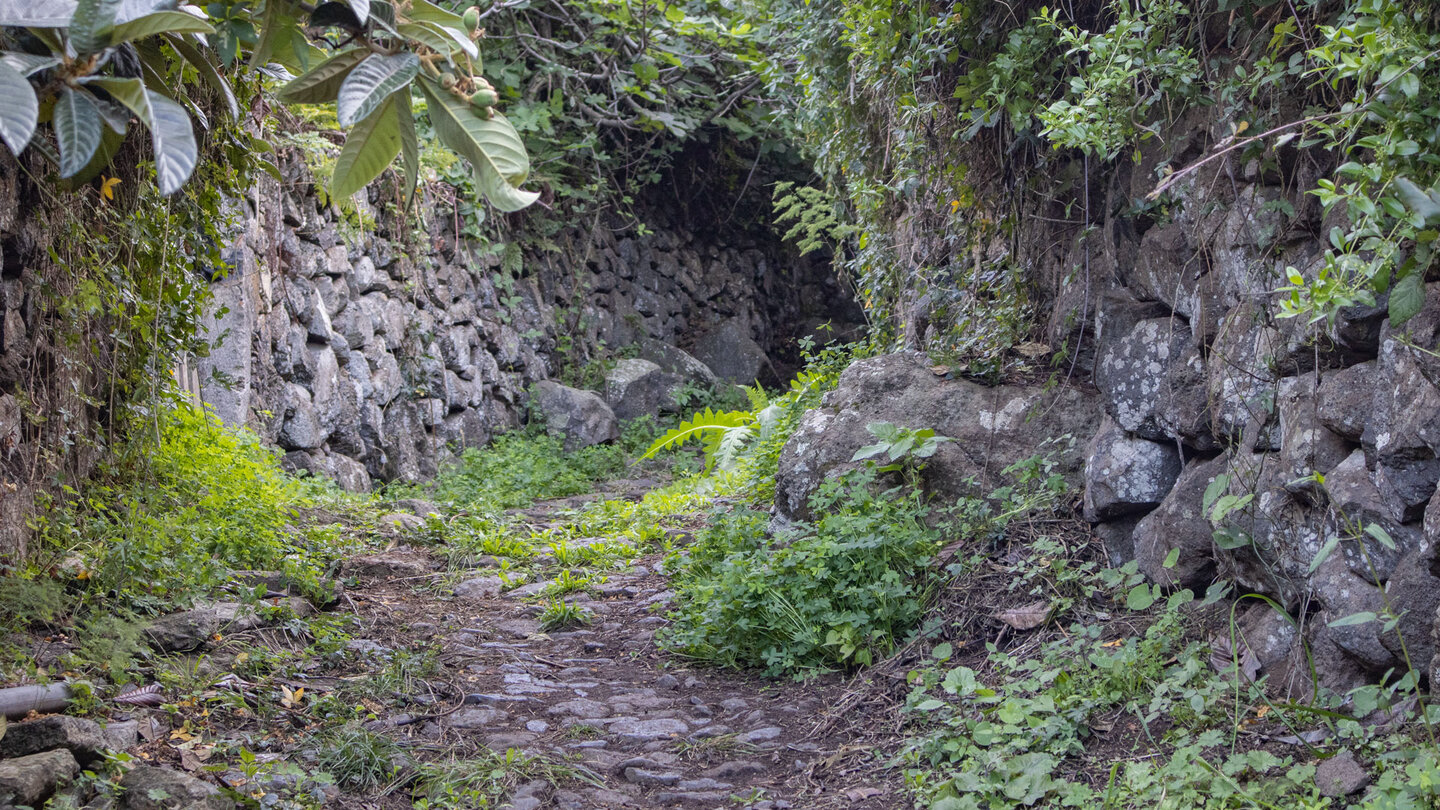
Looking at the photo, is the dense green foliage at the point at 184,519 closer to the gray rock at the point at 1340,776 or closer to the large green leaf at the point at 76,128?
the large green leaf at the point at 76,128

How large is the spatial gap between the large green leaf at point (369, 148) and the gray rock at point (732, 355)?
9846 mm

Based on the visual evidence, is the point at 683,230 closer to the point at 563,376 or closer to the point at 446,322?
the point at 563,376

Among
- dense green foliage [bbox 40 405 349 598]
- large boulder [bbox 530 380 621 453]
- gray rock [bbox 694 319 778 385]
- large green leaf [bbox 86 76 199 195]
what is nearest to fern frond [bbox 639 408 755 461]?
large boulder [bbox 530 380 621 453]

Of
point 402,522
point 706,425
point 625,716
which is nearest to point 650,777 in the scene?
point 625,716

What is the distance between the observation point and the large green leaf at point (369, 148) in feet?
6.22

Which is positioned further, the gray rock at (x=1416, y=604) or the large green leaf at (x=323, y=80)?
the gray rock at (x=1416, y=604)

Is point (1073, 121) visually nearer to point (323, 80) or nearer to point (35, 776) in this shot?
point (323, 80)

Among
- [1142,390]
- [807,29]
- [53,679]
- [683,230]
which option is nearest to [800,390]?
[807,29]

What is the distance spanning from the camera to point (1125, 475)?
320 cm

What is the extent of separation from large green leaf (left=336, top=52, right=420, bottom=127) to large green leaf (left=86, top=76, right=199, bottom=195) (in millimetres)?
246

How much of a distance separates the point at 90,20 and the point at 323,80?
15.5 inches

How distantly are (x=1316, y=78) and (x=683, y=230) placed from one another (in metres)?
10.0

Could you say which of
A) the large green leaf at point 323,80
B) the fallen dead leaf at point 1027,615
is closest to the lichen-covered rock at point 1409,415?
the fallen dead leaf at point 1027,615

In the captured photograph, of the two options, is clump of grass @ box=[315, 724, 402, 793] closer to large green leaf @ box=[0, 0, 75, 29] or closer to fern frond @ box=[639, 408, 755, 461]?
large green leaf @ box=[0, 0, 75, 29]
